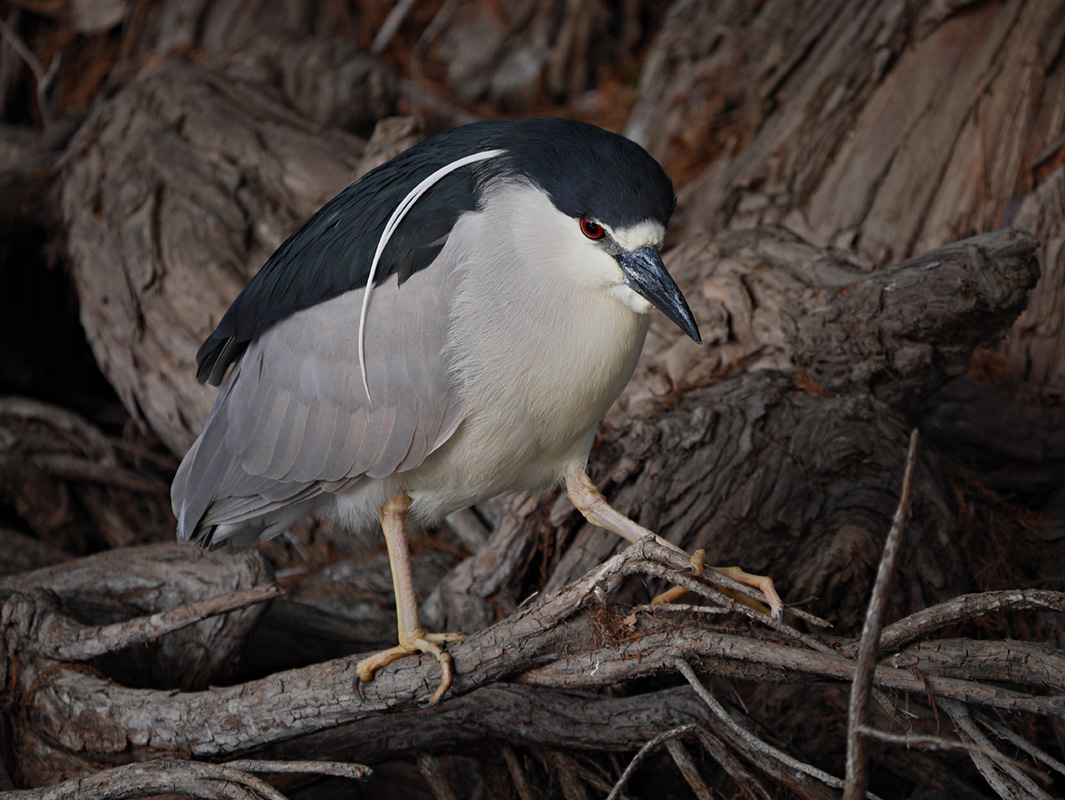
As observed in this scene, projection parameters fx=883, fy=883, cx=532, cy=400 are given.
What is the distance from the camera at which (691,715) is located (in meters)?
1.90

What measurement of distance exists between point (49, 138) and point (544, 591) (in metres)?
3.42

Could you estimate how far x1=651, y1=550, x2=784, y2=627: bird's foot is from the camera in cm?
171

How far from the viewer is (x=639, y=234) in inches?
66.2

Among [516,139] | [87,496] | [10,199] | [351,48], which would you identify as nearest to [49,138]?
[10,199]

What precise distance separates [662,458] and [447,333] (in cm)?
85

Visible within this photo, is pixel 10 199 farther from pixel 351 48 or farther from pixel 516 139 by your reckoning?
pixel 516 139

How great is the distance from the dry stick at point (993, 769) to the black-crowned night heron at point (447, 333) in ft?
1.31

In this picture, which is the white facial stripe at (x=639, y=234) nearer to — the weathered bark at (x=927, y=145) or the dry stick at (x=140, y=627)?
the dry stick at (x=140, y=627)

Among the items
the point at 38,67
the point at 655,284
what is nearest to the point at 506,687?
the point at 655,284

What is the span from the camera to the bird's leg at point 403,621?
73.0 inches

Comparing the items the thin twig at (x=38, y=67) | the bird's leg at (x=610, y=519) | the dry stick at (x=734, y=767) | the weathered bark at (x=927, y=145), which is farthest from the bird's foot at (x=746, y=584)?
the thin twig at (x=38, y=67)

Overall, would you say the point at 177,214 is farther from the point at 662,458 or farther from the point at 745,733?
the point at 745,733

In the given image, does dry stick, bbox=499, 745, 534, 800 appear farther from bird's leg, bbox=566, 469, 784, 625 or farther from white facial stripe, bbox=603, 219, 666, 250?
white facial stripe, bbox=603, 219, 666, 250

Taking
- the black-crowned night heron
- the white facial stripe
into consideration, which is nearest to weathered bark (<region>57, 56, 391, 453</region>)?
the black-crowned night heron
